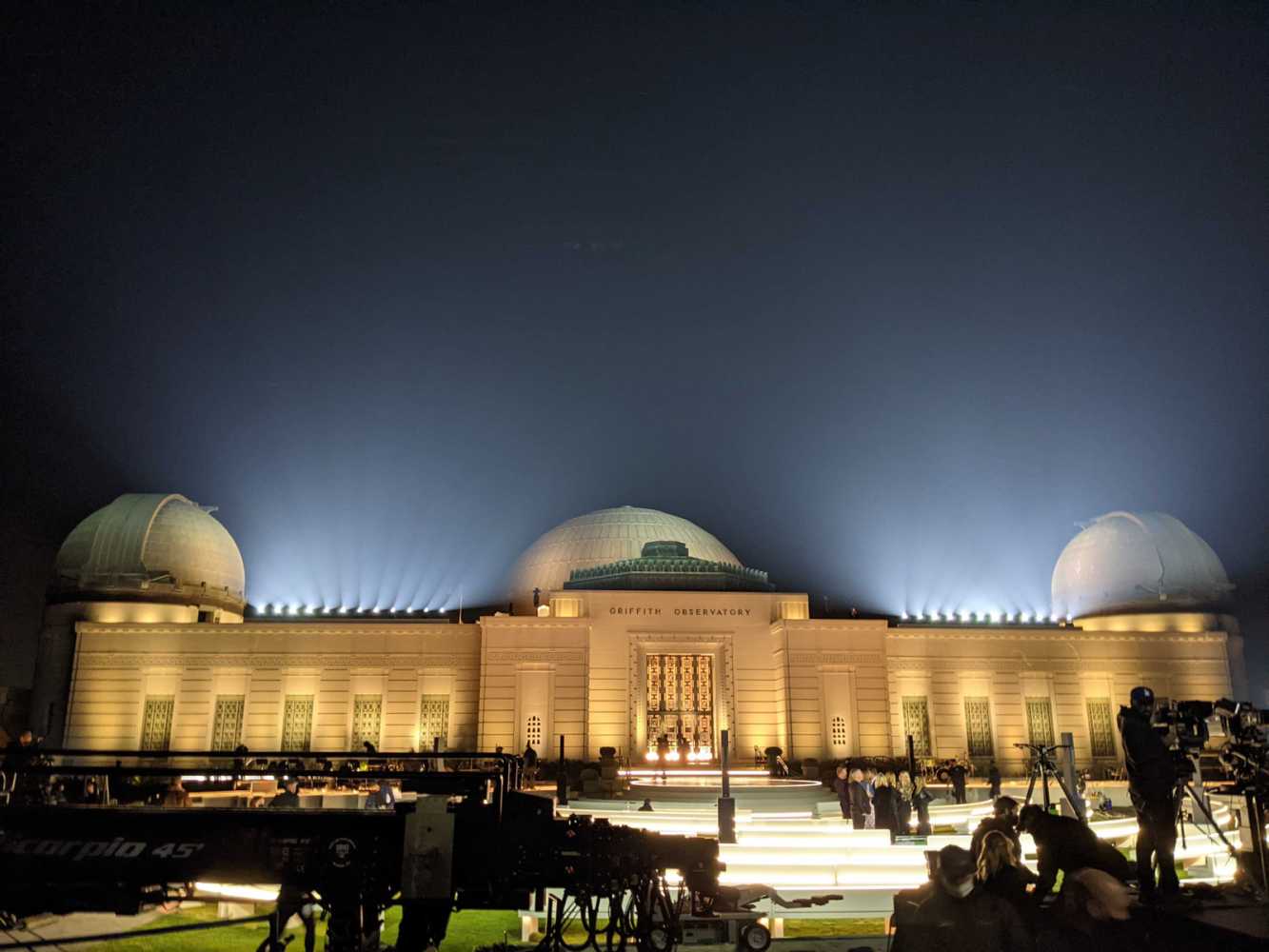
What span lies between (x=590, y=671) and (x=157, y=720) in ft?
55.1

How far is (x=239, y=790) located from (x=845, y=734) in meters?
20.4

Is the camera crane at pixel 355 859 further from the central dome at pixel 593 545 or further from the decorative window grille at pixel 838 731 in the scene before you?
the central dome at pixel 593 545

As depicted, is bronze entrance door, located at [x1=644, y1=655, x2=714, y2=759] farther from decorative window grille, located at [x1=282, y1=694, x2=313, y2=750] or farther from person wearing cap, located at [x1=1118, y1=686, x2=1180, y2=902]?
person wearing cap, located at [x1=1118, y1=686, x2=1180, y2=902]

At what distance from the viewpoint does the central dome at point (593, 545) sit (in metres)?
44.2

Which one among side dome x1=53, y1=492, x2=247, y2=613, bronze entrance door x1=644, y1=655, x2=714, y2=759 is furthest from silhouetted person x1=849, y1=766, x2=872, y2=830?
side dome x1=53, y1=492, x2=247, y2=613

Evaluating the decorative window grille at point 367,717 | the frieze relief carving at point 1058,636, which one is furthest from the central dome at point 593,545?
the frieze relief carving at point 1058,636

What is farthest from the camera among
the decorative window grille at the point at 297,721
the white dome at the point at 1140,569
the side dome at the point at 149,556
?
the white dome at the point at 1140,569

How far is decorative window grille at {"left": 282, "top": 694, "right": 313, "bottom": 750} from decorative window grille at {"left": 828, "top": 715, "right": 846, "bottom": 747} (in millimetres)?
19515

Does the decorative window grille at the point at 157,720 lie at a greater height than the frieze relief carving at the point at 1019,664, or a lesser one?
lesser

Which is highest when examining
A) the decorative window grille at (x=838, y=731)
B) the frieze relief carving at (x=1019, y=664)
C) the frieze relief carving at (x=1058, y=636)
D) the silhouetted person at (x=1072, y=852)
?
the frieze relief carving at (x=1058, y=636)

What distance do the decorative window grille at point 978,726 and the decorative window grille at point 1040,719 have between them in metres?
1.66

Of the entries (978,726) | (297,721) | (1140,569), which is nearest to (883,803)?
(978,726)

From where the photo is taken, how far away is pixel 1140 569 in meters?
42.0

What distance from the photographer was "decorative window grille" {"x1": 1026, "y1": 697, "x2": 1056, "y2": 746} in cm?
3709
